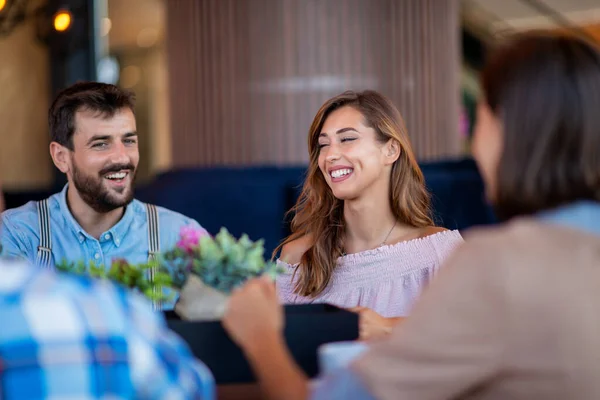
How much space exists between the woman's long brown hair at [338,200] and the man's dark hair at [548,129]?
58.3 inches

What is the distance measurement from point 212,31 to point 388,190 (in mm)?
2928

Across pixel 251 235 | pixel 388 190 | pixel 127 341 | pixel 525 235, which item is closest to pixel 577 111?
pixel 525 235

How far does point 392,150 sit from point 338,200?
Result: 9.9 inches

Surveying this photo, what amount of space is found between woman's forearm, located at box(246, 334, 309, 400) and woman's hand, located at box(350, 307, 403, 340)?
1.00 feet

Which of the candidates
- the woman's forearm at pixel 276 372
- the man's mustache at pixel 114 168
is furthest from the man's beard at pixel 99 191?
the woman's forearm at pixel 276 372

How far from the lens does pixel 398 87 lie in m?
5.47

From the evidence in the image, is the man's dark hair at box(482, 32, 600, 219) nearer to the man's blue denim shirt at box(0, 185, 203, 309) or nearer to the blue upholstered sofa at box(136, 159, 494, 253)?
the man's blue denim shirt at box(0, 185, 203, 309)

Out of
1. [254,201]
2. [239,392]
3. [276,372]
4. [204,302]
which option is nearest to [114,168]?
[204,302]

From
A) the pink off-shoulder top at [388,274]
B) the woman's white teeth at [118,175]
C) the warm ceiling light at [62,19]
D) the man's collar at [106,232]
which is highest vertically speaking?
the warm ceiling light at [62,19]

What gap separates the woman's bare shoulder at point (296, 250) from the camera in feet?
9.33

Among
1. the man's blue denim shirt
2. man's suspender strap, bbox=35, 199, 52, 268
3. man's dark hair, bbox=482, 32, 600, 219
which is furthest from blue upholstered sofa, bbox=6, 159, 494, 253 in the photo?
man's dark hair, bbox=482, 32, 600, 219

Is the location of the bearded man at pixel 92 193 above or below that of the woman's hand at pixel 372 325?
above

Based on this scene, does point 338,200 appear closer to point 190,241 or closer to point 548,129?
point 190,241

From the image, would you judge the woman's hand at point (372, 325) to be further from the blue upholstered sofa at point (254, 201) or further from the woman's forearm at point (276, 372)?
the blue upholstered sofa at point (254, 201)
